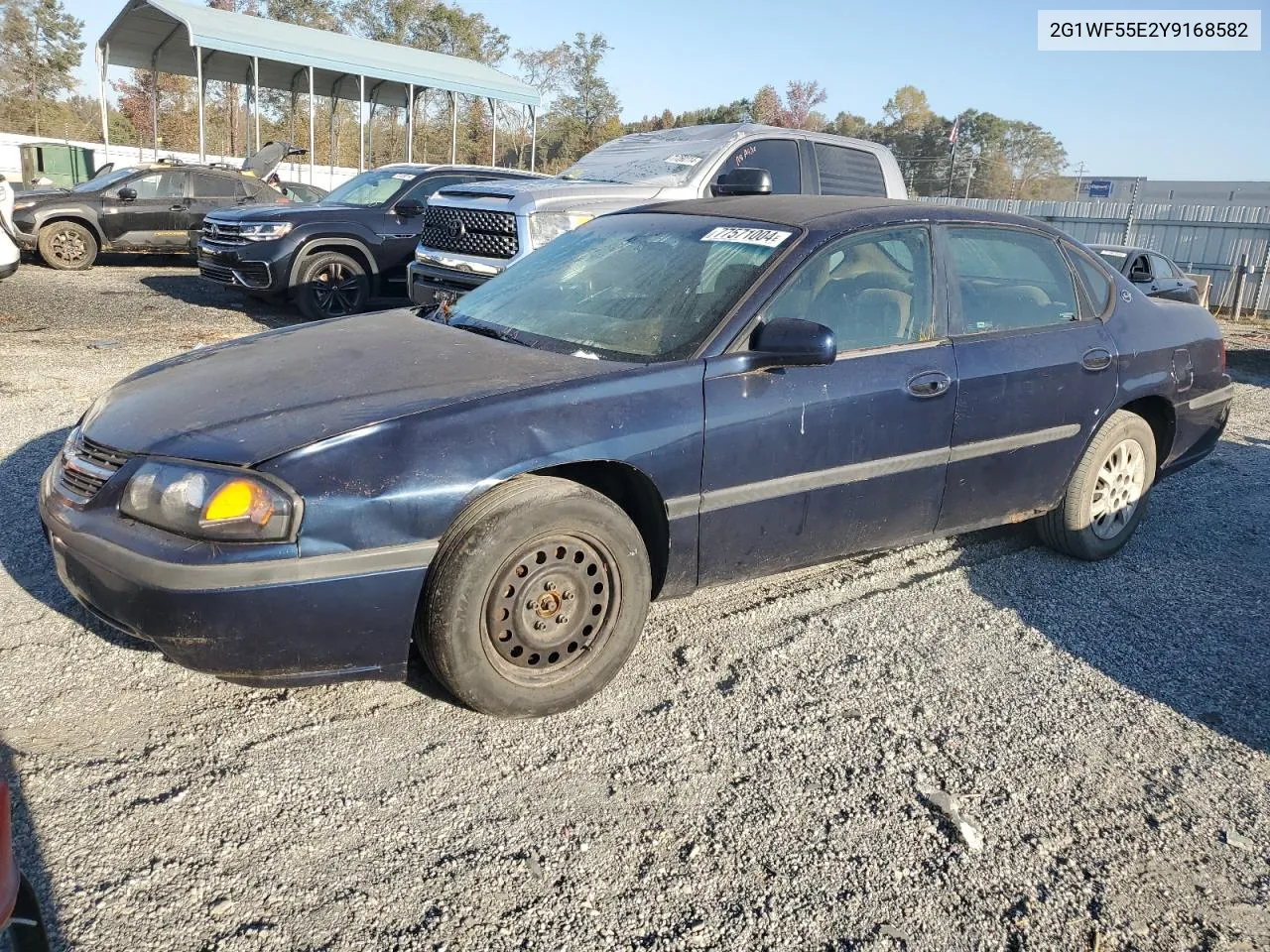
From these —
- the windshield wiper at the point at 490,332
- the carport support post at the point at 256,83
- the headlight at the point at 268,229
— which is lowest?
the windshield wiper at the point at 490,332

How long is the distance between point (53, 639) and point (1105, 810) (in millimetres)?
3401

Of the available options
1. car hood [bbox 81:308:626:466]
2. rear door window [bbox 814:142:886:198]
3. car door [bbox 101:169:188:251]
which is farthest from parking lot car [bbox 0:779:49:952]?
car door [bbox 101:169:188:251]

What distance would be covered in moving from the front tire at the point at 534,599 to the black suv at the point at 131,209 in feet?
41.5

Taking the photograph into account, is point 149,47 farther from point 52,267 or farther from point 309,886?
point 309,886

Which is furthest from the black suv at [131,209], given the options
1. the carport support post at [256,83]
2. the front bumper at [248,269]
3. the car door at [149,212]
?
the carport support post at [256,83]

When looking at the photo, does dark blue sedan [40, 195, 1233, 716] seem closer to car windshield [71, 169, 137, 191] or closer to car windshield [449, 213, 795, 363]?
car windshield [449, 213, 795, 363]

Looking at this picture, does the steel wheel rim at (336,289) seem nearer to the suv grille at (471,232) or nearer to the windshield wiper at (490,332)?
the suv grille at (471,232)

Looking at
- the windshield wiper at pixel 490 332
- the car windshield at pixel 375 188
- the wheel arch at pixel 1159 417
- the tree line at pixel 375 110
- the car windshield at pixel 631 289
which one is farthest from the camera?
the tree line at pixel 375 110

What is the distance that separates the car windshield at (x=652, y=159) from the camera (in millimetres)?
8383

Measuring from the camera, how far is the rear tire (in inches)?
546

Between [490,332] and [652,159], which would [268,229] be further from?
[490,332]

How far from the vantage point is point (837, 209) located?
4.00 meters

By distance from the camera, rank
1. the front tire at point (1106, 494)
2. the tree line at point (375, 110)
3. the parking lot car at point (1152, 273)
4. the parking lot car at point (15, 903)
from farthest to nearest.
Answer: the tree line at point (375, 110), the parking lot car at point (1152, 273), the front tire at point (1106, 494), the parking lot car at point (15, 903)

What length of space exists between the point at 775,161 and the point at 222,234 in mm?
6065
